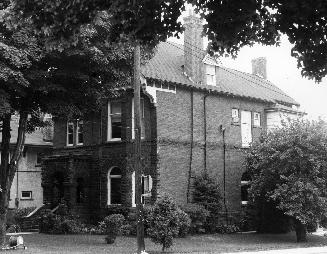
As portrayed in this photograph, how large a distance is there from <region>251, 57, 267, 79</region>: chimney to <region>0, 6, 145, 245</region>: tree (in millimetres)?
22560

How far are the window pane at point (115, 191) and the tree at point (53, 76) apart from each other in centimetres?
773

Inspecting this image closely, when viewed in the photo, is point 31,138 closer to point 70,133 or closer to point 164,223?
point 70,133

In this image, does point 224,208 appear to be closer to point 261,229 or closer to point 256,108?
point 261,229

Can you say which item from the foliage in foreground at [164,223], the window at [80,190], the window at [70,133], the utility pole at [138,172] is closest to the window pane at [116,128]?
the window at [80,190]

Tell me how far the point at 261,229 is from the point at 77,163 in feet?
38.0

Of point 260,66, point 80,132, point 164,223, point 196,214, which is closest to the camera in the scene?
point 164,223

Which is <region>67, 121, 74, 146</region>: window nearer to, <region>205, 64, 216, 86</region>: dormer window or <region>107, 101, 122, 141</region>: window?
<region>107, 101, 122, 141</region>: window

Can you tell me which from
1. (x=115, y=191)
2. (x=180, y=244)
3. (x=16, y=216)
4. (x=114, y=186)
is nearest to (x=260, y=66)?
(x=114, y=186)

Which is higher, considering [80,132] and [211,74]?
[211,74]

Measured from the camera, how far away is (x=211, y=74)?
33812 mm

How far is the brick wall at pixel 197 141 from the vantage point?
1176 inches

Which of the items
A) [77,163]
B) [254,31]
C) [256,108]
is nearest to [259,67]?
[256,108]

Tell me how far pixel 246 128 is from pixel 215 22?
2886 cm

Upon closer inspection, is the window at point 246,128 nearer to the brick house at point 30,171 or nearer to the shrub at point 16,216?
the shrub at point 16,216
